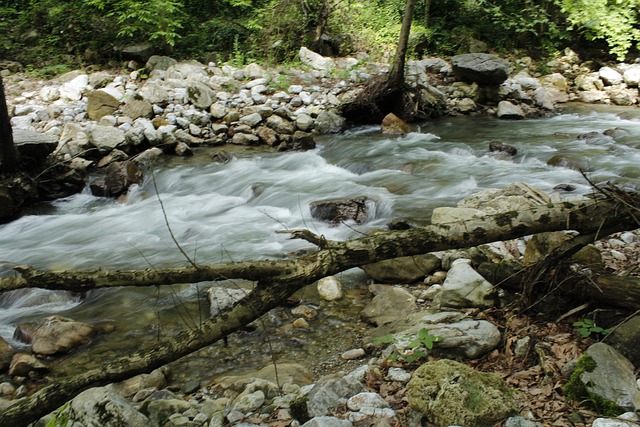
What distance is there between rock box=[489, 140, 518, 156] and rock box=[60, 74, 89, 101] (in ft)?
30.3

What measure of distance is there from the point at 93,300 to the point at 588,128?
10738mm

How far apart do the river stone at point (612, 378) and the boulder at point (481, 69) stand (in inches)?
464

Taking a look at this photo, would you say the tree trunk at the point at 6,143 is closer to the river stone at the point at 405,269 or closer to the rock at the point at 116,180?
the rock at the point at 116,180

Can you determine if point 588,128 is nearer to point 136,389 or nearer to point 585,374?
point 585,374

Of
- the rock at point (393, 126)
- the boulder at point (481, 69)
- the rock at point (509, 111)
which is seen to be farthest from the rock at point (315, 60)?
the rock at point (509, 111)

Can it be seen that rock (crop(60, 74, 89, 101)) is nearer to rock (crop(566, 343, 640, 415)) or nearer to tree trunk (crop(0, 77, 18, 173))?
tree trunk (crop(0, 77, 18, 173))

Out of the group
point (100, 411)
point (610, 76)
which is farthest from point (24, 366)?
point (610, 76)

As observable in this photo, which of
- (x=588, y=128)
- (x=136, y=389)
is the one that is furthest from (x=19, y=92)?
(x=588, y=128)

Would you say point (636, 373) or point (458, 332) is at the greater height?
point (636, 373)

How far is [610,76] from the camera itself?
14859 mm

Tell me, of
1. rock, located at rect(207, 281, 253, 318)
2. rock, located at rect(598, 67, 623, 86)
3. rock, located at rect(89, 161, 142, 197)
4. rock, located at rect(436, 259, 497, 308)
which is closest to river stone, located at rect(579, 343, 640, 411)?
rock, located at rect(436, 259, 497, 308)

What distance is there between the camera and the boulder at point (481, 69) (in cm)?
1322

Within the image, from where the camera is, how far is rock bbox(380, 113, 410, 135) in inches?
462

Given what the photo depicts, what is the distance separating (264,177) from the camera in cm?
931
